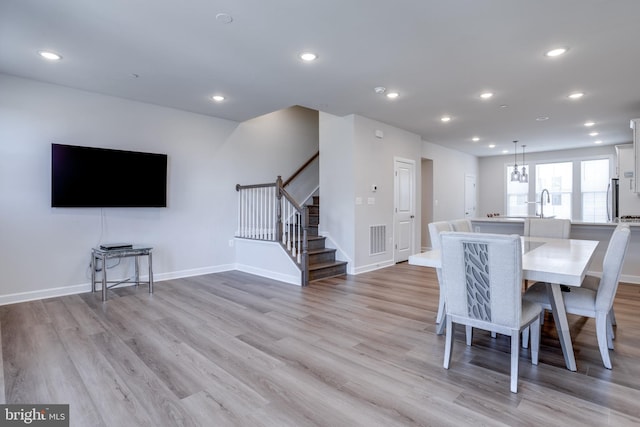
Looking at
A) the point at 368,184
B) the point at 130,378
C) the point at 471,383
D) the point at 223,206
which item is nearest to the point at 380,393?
the point at 471,383

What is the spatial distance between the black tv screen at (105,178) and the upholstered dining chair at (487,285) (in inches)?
167

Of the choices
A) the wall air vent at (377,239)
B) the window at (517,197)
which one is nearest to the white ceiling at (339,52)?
the wall air vent at (377,239)

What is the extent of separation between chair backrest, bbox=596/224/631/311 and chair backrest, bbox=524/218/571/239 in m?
2.06

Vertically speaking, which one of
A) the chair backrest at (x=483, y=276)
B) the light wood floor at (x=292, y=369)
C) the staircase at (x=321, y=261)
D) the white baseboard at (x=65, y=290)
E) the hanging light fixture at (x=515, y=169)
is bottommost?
the light wood floor at (x=292, y=369)

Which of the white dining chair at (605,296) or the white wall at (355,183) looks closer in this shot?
the white dining chair at (605,296)

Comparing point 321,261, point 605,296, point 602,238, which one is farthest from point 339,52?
point 602,238

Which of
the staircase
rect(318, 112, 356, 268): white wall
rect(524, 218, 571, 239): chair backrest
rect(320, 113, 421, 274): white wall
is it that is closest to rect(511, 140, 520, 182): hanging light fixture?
rect(320, 113, 421, 274): white wall

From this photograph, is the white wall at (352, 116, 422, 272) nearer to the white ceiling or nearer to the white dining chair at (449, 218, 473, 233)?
the white ceiling

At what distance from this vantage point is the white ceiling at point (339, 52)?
2570 millimetres

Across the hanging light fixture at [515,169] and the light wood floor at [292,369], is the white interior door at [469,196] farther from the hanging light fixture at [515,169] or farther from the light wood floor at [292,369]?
the light wood floor at [292,369]

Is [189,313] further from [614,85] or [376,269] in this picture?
[614,85]

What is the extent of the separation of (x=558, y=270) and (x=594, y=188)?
867cm
